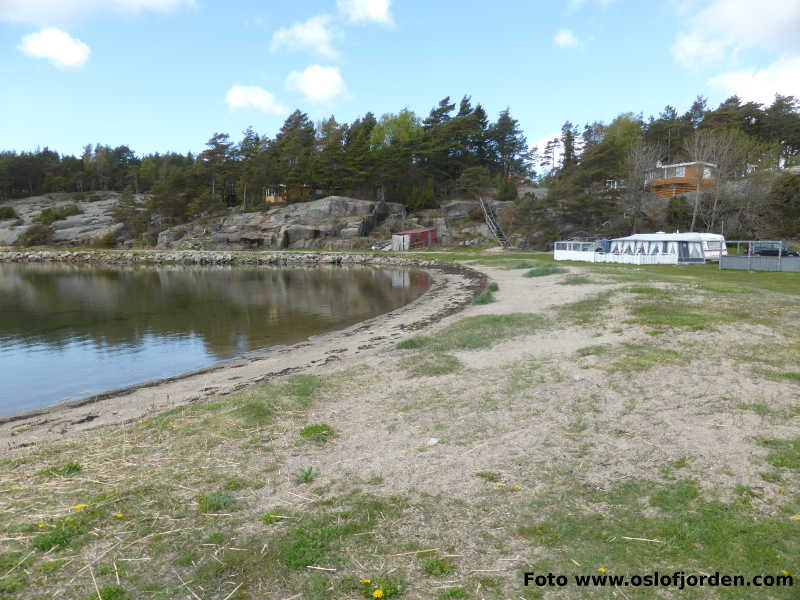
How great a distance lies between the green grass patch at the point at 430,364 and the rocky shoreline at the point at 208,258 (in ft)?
144

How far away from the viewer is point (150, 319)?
94.6ft

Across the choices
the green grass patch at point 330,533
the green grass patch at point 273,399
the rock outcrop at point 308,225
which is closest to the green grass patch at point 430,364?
the green grass patch at point 273,399

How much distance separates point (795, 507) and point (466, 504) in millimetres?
3868

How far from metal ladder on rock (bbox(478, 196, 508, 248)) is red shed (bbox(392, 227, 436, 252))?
9300mm

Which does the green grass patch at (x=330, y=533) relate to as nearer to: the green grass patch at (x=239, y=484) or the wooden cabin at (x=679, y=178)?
the green grass patch at (x=239, y=484)

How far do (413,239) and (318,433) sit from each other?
67.9 metres

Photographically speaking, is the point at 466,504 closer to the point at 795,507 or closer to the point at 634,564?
the point at 634,564

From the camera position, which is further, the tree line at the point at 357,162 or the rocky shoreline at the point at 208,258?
the tree line at the point at 357,162

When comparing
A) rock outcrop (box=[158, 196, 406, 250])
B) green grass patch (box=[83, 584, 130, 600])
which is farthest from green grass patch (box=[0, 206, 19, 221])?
green grass patch (box=[83, 584, 130, 600])

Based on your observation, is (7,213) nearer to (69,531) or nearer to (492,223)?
(492,223)

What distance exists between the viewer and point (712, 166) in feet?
189

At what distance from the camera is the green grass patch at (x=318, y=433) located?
8.27m

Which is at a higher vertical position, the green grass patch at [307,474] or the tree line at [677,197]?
the tree line at [677,197]

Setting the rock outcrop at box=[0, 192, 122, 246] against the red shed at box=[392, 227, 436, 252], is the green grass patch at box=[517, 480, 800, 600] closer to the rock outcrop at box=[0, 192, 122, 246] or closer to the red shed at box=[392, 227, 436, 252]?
the red shed at box=[392, 227, 436, 252]
